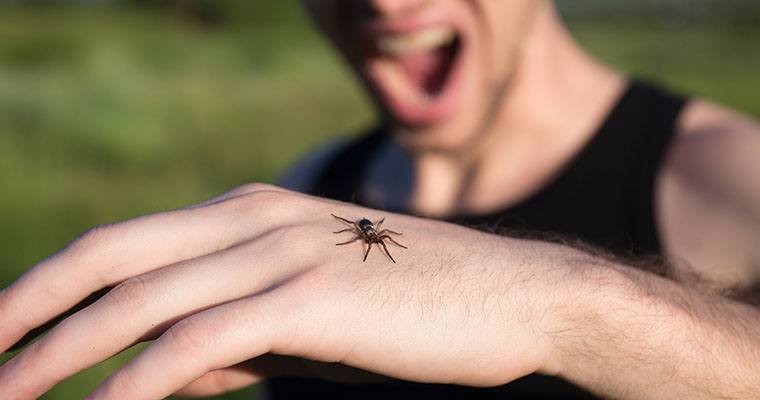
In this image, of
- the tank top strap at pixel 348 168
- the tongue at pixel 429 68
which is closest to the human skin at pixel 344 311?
the tongue at pixel 429 68

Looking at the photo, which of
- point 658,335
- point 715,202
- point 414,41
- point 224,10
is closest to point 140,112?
point 414,41

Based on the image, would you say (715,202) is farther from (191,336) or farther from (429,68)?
(191,336)

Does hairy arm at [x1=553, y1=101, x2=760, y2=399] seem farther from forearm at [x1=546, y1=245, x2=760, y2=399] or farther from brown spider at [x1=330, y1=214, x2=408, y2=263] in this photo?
brown spider at [x1=330, y1=214, x2=408, y2=263]

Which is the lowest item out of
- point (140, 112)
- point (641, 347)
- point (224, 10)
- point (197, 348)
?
point (641, 347)

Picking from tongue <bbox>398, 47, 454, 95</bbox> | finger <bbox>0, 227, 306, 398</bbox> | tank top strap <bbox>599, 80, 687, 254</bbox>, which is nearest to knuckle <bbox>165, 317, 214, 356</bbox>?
finger <bbox>0, 227, 306, 398</bbox>

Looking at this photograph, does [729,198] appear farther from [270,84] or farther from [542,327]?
[270,84]
